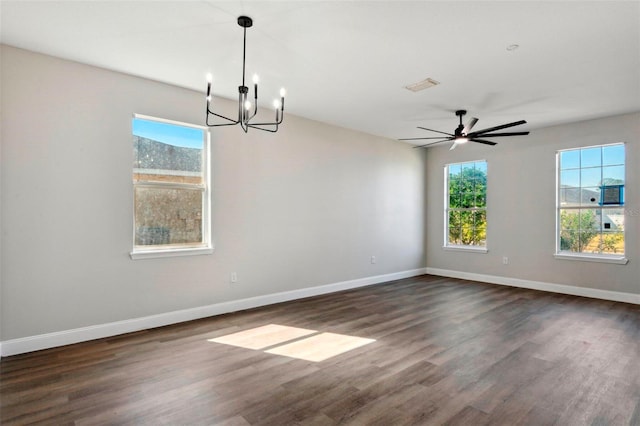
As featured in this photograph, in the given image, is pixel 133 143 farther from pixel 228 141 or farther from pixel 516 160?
pixel 516 160

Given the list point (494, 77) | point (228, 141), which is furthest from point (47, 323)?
point (494, 77)

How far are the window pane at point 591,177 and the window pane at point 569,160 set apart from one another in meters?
0.16

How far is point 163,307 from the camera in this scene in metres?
3.97

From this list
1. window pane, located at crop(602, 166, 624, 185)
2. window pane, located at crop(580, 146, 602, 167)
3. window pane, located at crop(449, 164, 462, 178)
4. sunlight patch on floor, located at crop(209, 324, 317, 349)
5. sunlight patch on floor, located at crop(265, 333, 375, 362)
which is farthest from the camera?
window pane, located at crop(449, 164, 462, 178)

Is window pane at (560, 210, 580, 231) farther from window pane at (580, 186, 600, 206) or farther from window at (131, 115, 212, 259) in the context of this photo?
window at (131, 115, 212, 259)

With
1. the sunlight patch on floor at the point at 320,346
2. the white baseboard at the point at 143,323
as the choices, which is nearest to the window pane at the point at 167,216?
the white baseboard at the point at 143,323

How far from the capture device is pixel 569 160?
5727mm

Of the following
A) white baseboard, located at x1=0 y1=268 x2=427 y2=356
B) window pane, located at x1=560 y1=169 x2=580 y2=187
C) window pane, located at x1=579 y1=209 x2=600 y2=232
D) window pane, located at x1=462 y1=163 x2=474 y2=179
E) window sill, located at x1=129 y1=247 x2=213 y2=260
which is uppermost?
window pane, located at x1=462 y1=163 x2=474 y2=179

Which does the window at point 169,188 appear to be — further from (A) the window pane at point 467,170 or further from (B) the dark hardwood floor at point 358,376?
(A) the window pane at point 467,170

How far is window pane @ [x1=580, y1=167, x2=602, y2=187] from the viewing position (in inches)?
214

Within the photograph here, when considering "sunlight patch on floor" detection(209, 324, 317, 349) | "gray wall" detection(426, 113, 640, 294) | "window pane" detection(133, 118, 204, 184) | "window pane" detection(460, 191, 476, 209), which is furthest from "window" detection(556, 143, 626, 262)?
"window pane" detection(133, 118, 204, 184)

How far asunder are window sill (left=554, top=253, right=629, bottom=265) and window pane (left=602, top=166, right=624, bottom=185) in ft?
3.78

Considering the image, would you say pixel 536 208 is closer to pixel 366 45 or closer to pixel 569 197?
pixel 569 197

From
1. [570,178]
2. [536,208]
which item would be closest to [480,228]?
[536,208]
